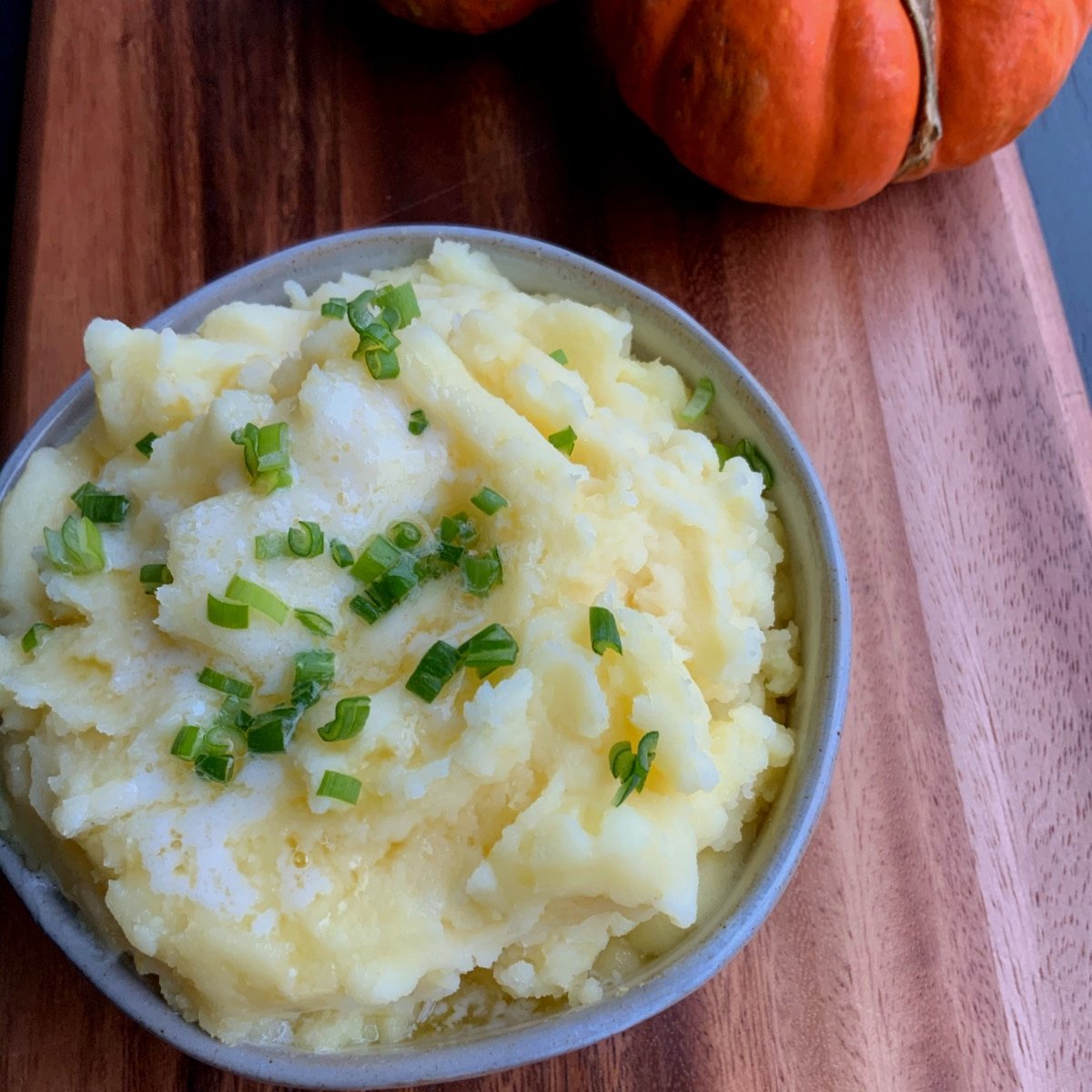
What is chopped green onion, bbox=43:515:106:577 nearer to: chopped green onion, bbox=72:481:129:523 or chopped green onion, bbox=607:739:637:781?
chopped green onion, bbox=72:481:129:523

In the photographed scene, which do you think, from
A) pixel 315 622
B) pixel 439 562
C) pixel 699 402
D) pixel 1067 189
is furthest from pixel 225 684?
pixel 1067 189

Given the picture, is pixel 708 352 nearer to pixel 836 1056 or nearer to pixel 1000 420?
pixel 1000 420

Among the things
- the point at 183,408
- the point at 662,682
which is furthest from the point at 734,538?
the point at 183,408

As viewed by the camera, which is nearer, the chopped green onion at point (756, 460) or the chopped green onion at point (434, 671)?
the chopped green onion at point (434, 671)

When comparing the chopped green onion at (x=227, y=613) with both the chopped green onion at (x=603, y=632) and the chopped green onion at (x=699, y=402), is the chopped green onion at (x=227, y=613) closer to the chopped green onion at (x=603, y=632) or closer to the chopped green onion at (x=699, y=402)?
the chopped green onion at (x=603, y=632)

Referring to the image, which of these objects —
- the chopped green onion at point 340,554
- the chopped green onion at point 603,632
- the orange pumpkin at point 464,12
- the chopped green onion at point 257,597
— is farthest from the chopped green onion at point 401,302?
the orange pumpkin at point 464,12

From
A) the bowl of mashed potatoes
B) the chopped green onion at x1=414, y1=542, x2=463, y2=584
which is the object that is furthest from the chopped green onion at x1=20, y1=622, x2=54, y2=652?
the chopped green onion at x1=414, y1=542, x2=463, y2=584

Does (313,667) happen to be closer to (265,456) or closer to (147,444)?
(265,456)

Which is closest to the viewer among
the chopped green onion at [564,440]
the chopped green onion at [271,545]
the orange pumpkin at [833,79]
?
the chopped green onion at [271,545]
